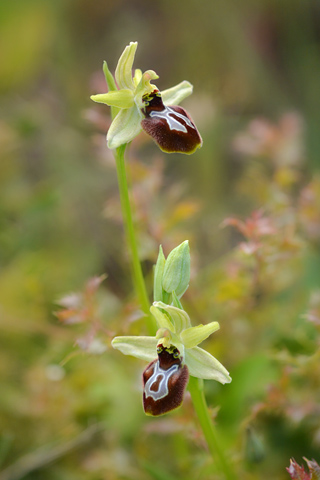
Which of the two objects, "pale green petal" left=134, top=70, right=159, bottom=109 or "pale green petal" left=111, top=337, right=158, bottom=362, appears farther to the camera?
"pale green petal" left=134, top=70, right=159, bottom=109

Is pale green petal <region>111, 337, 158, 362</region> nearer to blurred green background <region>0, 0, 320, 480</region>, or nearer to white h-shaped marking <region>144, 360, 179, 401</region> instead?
white h-shaped marking <region>144, 360, 179, 401</region>

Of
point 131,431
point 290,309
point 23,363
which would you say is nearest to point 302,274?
point 290,309

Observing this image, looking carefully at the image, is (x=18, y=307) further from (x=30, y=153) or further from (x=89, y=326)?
(x=30, y=153)

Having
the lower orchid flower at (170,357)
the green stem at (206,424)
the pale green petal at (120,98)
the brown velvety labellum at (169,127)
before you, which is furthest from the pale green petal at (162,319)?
the pale green petal at (120,98)

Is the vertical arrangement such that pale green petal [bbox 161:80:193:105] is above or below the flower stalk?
above

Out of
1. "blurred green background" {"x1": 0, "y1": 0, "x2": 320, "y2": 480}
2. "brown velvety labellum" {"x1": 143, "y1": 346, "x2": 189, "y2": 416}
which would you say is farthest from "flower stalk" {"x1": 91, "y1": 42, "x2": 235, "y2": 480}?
"blurred green background" {"x1": 0, "y1": 0, "x2": 320, "y2": 480}

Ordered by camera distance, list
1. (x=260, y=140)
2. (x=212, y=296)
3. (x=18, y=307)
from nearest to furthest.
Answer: (x=212, y=296), (x=18, y=307), (x=260, y=140)
